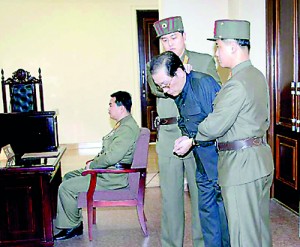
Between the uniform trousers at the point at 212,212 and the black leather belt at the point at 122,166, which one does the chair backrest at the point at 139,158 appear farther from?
the uniform trousers at the point at 212,212

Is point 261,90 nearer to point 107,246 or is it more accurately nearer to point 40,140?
point 107,246

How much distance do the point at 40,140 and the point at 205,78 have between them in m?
2.46

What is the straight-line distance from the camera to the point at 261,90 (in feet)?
7.59

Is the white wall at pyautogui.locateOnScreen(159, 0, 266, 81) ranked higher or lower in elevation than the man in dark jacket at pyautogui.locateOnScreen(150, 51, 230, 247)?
higher

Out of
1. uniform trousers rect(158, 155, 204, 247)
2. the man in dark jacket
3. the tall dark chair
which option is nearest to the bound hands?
the man in dark jacket

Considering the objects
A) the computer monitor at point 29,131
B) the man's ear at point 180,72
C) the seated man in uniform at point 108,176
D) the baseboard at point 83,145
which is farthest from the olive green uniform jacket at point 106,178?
the baseboard at point 83,145

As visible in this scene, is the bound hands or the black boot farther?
the black boot

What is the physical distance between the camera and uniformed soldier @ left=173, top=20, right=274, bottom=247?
7.41 feet

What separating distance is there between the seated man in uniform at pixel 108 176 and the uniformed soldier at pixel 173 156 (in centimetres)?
69

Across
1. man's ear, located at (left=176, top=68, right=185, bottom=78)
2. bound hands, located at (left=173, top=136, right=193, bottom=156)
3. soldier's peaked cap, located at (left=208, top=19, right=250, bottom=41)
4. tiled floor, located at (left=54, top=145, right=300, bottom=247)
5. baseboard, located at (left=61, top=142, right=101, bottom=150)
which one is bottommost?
tiled floor, located at (left=54, top=145, right=300, bottom=247)

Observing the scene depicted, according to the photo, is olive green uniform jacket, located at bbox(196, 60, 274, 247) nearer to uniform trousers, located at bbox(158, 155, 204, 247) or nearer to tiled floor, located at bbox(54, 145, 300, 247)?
uniform trousers, located at bbox(158, 155, 204, 247)

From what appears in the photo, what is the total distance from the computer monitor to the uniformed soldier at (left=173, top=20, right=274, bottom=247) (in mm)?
2447

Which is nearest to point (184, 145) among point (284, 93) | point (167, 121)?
point (167, 121)

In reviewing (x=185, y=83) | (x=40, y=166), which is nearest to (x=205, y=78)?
(x=185, y=83)
